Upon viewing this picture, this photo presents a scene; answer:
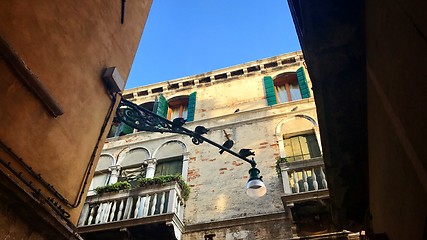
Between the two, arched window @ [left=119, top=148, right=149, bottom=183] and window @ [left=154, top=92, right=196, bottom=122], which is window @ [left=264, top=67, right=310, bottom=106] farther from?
arched window @ [left=119, top=148, right=149, bottom=183]

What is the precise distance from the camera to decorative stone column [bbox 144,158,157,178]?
11173 mm

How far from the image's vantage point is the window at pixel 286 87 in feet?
40.7

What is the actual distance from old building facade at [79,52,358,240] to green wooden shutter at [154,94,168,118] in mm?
51

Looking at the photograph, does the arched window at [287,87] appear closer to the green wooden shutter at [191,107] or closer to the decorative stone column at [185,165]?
the green wooden shutter at [191,107]

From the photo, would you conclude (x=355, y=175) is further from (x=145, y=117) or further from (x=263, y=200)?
(x=263, y=200)

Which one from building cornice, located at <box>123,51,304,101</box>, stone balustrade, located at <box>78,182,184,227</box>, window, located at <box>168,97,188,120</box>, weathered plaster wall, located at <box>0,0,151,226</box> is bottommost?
weathered plaster wall, located at <box>0,0,151,226</box>

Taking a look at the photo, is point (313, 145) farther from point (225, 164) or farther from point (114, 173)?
point (114, 173)

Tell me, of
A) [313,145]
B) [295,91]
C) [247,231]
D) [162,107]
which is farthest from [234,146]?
[162,107]

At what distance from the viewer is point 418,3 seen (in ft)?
6.08

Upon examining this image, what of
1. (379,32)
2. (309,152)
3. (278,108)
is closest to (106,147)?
(278,108)

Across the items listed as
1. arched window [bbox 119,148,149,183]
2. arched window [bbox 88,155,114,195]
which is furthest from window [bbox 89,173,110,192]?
arched window [bbox 119,148,149,183]

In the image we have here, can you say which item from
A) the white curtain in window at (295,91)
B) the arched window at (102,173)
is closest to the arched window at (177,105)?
the arched window at (102,173)

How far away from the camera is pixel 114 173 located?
11.7 m

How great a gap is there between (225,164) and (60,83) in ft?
23.7
